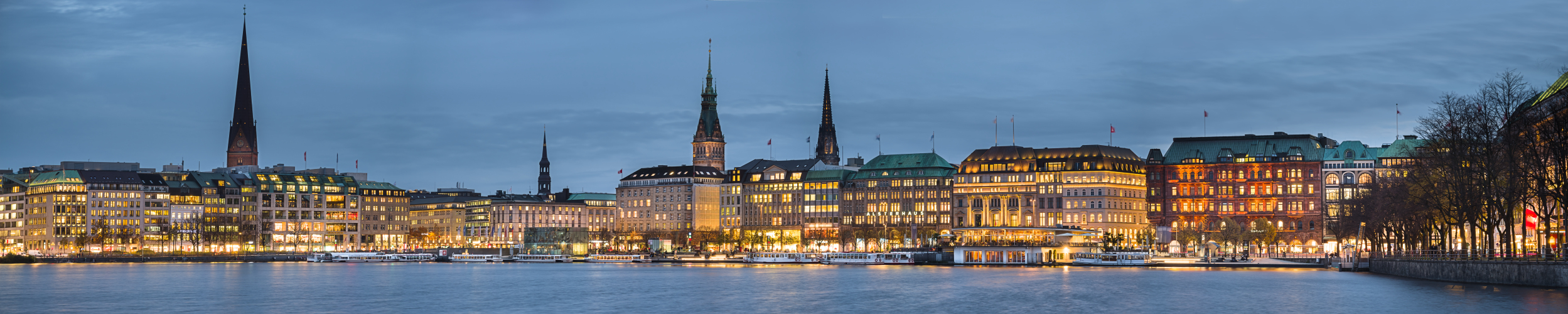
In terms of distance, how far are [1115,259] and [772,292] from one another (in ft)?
253

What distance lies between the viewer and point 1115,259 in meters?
171

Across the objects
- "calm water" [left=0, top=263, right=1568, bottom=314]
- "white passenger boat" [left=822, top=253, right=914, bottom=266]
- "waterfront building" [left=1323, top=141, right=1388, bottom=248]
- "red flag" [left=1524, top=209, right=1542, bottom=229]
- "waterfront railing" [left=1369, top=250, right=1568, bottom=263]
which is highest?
"waterfront building" [left=1323, top=141, right=1388, bottom=248]

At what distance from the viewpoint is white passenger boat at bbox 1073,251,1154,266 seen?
167 meters

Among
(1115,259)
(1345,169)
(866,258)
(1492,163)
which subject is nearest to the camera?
(1492,163)

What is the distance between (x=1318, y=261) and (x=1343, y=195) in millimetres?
38341

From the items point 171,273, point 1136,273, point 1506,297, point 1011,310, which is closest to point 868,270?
point 1136,273

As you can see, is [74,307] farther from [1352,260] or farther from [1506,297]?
[1352,260]

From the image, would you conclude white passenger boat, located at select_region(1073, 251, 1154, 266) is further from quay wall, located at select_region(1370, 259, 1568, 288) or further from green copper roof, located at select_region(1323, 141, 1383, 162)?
quay wall, located at select_region(1370, 259, 1568, 288)

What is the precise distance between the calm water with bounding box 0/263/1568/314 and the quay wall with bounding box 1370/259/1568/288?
527 mm

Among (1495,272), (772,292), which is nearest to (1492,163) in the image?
(1495,272)

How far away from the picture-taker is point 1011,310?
81.6m

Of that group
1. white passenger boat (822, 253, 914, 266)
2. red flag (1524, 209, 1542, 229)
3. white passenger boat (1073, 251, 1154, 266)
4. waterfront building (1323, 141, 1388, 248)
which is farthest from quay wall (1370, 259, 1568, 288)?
A: waterfront building (1323, 141, 1388, 248)

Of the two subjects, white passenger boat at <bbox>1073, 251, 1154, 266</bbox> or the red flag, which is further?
white passenger boat at <bbox>1073, 251, 1154, 266</bbox>

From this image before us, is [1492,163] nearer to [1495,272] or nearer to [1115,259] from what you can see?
[1495,272]
